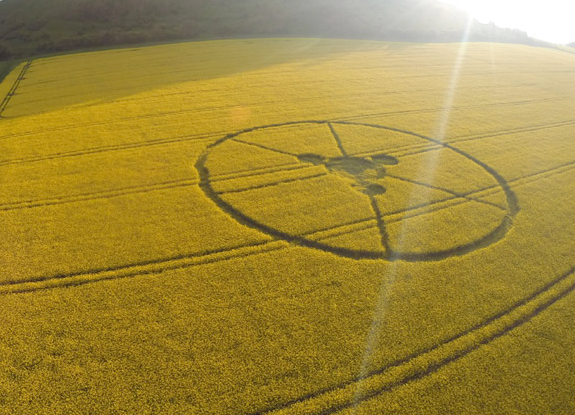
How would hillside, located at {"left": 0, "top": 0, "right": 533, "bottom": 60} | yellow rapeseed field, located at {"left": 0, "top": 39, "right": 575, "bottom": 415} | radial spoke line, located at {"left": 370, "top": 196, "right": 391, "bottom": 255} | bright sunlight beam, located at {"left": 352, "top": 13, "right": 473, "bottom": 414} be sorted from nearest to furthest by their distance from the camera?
yellow rapeseed field, located at {"left": 0, "top": 39, "right": 575, "bottom": 415} < bright sunlight beam, located at {"left": 352, "top": 13, "right": 473, "bottom": 414} < radial spoke line, located at {"left": 370, "top": 196, "right": 391, "bottom": 255} < hillside, located at {"left": 0, "top": 0, "right": 533, "bottom": 60}

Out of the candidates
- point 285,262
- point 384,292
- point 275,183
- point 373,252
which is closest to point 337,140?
point 275,183

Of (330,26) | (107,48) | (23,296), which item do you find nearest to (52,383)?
(23,296)

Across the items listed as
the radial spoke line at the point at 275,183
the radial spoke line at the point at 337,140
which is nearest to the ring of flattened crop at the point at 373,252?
the radial spoke line at the point at 275,183

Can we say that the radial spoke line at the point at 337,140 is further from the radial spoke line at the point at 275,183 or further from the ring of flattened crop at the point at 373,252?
the ring of flattened crop at the point at 373,252

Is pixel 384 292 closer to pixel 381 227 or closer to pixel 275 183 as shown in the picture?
pixel 381 227

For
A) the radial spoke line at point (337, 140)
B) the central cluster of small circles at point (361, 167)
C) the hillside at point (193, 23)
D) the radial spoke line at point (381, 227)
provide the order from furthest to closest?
the hillside at point (193, 23) → the radial spoke line at point (337, 140) → the central cluster of small circles at point (361, 167) → the radial spoke line at point (381, 227)

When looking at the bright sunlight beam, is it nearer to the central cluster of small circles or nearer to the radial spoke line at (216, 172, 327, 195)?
the central cluster of small circles

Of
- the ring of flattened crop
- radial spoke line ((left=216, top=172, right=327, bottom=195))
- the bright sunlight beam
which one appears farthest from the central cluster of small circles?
the ring of flattened crop
